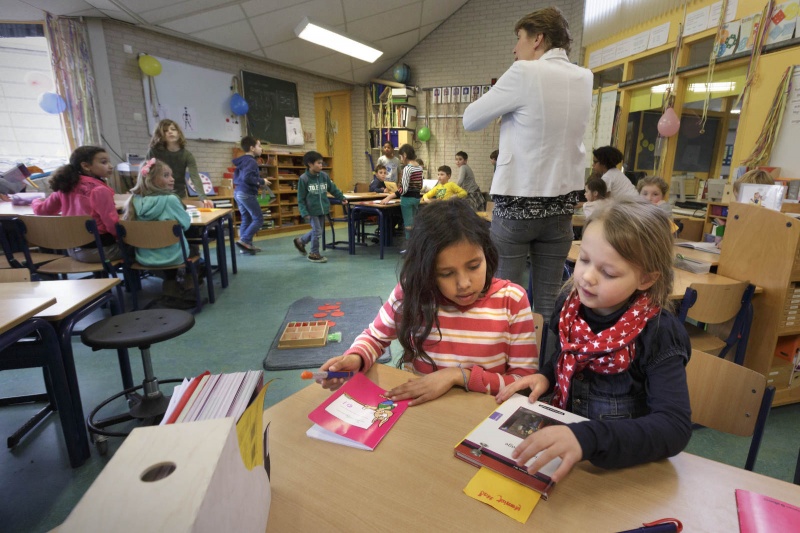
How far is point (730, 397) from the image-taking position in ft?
3.47

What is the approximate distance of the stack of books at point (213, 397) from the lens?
0.53m

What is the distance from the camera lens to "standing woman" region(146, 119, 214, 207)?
4.09 m

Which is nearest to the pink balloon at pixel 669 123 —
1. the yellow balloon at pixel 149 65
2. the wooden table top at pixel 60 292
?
the wooden table top at pixel 60 292

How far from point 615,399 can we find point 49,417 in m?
2.52

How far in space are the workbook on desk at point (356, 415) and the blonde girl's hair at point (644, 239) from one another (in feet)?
1.94

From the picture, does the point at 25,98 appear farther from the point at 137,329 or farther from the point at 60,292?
the point at 137,329

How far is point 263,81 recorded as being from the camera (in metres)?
6.75

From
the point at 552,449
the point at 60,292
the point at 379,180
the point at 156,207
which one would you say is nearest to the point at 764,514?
the point at 552,449

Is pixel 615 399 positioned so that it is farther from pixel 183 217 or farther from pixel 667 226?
pixel 183 217

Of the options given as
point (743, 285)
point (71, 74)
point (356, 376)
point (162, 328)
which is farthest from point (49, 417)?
point (71, 74)

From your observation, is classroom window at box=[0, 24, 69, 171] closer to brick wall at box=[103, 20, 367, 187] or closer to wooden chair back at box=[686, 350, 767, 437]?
brick wall at box=[103, 20, 367, 187]

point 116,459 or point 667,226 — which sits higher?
point 667,226

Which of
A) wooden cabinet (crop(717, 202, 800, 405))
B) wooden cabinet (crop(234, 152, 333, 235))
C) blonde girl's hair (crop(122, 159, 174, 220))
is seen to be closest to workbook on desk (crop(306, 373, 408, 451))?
wooden cabinet (crop(717, 202, 800, 405))

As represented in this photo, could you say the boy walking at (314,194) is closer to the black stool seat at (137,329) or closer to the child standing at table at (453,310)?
the black stool seat at (137,329)
